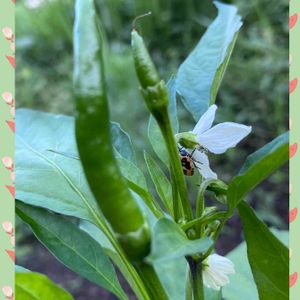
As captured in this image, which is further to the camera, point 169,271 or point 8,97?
point 169,271

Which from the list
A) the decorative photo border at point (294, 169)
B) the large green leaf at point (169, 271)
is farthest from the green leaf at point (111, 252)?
the decorative photo border at point (294, 169)

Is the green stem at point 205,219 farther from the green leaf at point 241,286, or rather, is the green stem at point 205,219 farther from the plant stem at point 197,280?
the green leaf at point 241,286

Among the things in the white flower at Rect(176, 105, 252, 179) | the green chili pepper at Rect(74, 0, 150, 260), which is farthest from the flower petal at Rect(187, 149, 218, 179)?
the green chili pepper at Rect(74, 0, 150, 260)

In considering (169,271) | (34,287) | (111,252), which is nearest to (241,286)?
(169,271)

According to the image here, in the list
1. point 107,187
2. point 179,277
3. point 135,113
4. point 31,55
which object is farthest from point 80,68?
point 31,55

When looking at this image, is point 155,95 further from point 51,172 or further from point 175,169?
point 51,172

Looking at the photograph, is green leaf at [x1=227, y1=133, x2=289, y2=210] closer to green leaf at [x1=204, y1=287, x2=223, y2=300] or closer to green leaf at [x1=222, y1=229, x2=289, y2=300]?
green leaf at [x1=204, y1=287, x2=223, y2=300]
